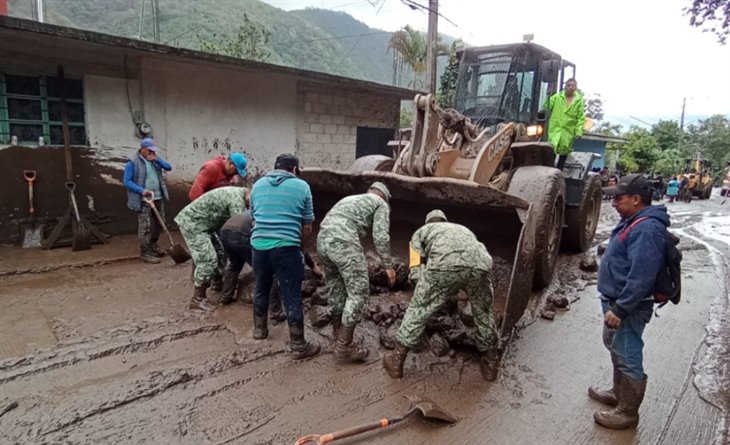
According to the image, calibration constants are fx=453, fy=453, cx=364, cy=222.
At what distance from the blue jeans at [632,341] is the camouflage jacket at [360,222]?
1567 millimetres

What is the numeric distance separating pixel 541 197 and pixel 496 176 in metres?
0.84

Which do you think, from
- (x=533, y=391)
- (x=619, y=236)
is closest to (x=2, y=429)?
(x=533, y=391)

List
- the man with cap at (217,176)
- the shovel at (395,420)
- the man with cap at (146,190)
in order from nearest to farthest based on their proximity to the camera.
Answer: the shovel at (395,420), the man with cap at (217,176), the man with cap at (146,190)

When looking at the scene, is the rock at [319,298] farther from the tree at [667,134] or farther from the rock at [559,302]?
the tree at [667,134]

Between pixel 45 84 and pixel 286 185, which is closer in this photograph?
pixel 286 185

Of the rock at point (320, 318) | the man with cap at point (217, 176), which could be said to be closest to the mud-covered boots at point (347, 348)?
the rock at point (320, 318)

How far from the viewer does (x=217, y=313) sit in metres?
4.08

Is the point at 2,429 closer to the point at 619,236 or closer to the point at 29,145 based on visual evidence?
the point at 619,236

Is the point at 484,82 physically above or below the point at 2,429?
above

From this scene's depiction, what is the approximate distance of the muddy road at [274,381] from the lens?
2.54 meters

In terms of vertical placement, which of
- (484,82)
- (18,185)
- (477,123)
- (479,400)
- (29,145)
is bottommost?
(479,400)

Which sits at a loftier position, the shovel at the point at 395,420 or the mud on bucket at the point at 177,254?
the mud on bucket at the point at 177,254

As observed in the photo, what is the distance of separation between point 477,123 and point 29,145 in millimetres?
5783

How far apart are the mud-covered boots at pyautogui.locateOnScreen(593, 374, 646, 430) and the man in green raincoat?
12.2 feet
